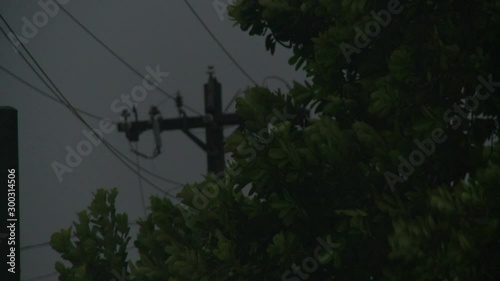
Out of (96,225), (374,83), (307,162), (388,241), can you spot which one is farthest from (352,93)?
(96,225)

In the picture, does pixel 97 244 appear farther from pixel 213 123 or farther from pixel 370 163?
pixel 213 123

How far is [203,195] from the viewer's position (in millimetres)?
9047

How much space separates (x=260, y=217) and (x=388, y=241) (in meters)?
1.26

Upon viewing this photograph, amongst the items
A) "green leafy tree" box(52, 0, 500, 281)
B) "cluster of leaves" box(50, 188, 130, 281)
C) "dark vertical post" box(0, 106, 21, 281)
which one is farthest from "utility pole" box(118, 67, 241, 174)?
"dark vertical post" box(0, 106, 21, 281)

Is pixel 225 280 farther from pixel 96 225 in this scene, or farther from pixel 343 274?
pixel 96 225

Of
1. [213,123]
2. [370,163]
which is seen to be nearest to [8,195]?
[370,163]

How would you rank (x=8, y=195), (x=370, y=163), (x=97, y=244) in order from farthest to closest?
1. (x=97, y=244)
2. (x=370, y=163)
3. (x=8, y=195)

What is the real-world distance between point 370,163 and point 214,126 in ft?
33.1

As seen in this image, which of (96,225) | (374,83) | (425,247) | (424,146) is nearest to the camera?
(425,247)

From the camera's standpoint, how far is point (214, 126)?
727 inches

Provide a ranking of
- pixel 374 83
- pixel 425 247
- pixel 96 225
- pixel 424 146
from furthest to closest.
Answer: pixel 96 225 < pixel 374 83 < pixel 424 146 < pixel 425 247

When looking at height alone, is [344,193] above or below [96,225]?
below

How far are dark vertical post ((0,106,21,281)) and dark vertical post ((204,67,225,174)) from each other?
11.3m

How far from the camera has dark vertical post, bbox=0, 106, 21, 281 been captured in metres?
6.80
